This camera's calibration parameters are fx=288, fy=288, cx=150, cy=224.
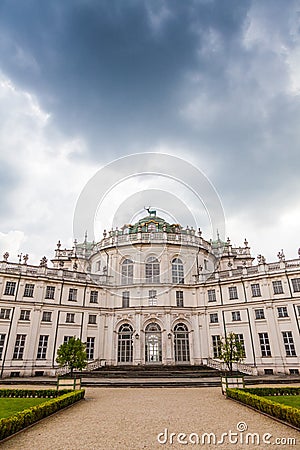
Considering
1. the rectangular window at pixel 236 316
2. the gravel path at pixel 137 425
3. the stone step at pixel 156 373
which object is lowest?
the gravel path at pixel 137 425

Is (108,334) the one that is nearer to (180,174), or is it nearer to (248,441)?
(180,174)

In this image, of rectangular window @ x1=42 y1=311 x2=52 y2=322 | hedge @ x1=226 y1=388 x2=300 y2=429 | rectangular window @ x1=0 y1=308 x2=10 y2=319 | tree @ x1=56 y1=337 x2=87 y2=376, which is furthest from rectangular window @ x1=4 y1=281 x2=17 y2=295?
hedge @ x1=226 y1=388 x2=300 y2=429

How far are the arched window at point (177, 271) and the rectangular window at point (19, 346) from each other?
19276 mm

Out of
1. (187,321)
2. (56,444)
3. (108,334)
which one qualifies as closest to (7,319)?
(108,334)

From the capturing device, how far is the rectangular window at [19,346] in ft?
101

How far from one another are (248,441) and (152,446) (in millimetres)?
2813

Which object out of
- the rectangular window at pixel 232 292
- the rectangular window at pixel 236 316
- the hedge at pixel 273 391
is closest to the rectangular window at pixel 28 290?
the rectangular window at pixel 232 292

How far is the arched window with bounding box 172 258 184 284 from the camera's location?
3888cm

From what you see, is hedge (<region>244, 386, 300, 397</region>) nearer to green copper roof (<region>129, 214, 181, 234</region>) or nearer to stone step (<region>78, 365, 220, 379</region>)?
stone step (<region>78, 365, 220, 379</region>)

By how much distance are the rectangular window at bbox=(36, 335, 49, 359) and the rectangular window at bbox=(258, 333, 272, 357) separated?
23.9 meters

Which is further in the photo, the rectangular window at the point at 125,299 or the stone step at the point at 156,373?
the rectangular window at the point at 125,299

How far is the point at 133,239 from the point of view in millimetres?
41031

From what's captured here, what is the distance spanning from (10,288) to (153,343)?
712 inches

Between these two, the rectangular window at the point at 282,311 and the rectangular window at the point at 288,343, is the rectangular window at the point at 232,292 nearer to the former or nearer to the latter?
the rectangular window at the point at 282,311
